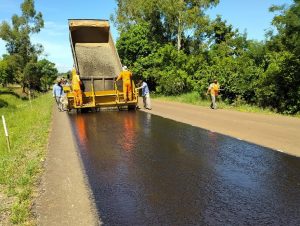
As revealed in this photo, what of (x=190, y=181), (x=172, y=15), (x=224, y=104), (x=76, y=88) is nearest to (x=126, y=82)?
(x=76, y=88)

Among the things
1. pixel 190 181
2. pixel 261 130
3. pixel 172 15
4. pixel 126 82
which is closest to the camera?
Result: pixel 190 181

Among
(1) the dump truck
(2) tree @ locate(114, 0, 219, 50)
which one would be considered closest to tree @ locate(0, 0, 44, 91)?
(2) tree @ locate(114, 0, 219, 50)

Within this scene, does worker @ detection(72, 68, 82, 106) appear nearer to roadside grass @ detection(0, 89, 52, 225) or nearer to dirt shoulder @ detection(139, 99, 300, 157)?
dirt shoulder @ detection(139, 99, 300, 157)

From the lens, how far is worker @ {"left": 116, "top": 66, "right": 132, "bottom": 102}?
18812mm

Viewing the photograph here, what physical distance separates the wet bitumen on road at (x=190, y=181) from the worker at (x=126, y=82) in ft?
26.3

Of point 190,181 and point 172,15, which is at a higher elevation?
point 172,15

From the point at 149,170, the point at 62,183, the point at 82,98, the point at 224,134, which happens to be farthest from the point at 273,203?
the point at 82,98

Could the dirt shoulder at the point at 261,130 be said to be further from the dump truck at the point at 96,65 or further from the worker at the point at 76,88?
the worker at the point at 76,88

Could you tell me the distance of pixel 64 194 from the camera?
6023 mm

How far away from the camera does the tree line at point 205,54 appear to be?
64.1 feet

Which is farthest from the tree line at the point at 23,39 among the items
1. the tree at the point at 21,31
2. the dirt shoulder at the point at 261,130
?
the dirt shoulder at the point at 261,130

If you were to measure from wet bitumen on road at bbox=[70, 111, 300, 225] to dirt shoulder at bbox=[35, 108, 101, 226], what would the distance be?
0.17m

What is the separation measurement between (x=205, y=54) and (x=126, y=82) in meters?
15.0

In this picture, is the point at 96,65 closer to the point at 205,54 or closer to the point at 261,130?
the point at 261,130
